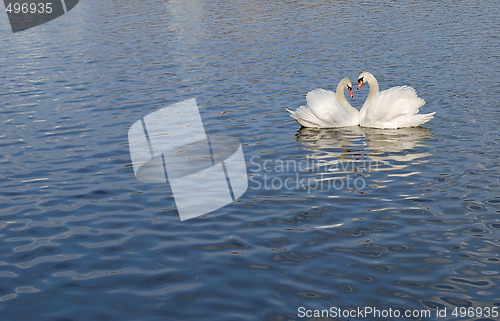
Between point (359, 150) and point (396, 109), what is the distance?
2.16m

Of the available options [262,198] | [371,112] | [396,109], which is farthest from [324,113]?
[262,198]

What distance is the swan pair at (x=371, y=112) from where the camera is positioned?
54.0 feet

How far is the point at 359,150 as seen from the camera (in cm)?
1502

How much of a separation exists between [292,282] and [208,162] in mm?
6128

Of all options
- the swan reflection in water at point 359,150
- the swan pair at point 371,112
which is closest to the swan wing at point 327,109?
the swan pair at point 371,112

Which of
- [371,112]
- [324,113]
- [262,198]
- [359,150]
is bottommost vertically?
[359,150]

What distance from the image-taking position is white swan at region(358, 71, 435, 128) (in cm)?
1642

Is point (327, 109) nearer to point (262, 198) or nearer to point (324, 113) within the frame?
point (324, 113)

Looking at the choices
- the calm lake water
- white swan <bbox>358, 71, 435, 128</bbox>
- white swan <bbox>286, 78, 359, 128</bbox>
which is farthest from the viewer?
white swan <bbox>286, 78, 359, 128</bbox>

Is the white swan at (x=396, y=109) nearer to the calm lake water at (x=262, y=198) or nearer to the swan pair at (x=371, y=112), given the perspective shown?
the swan pair at (x=371, y=112)

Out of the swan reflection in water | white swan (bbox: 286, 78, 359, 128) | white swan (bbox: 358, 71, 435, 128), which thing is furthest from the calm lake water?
white swan (bbox: 286, 78, 359, 128)

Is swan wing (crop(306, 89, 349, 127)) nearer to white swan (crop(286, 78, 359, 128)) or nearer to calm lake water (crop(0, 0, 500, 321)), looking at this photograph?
white swan (crop(286, 78, 359, 128))

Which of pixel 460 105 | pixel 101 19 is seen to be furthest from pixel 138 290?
pixel 101 19

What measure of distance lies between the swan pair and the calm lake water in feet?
1.61
